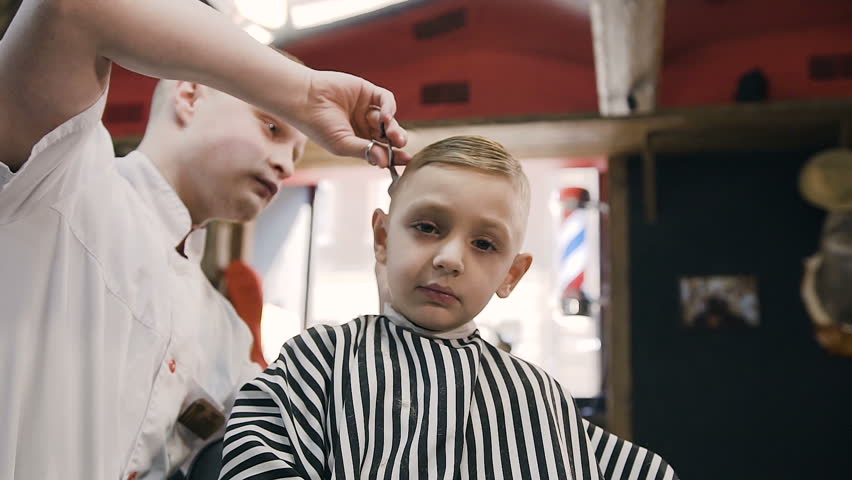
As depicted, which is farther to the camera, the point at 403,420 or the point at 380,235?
the point at 380,235

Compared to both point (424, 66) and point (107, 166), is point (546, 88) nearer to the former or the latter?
point (424, 66)

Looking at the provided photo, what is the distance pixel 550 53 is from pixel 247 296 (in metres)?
3.08

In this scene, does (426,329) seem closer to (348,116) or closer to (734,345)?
(348,116)

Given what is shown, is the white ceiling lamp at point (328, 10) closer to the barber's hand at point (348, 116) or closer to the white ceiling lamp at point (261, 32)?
the white ceiling lamp at point (261, 32)

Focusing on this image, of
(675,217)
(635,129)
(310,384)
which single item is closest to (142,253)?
(310,384)

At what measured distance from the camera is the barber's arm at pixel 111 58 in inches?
30.6

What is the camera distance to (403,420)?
941 millimetres

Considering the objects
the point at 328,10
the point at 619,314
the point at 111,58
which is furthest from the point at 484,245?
the point at 328,10

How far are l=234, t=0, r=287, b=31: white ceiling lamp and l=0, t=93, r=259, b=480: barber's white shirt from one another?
9.85 ft

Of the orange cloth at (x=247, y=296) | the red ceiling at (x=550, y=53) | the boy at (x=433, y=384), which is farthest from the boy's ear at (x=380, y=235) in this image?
the red ceiling at (x=550, y=53)

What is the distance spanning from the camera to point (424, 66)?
178 inches

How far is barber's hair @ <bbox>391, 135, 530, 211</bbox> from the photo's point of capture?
1057 millimetres

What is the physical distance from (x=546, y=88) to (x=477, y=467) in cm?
368

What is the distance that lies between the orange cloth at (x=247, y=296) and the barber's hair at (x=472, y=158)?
84 cm
